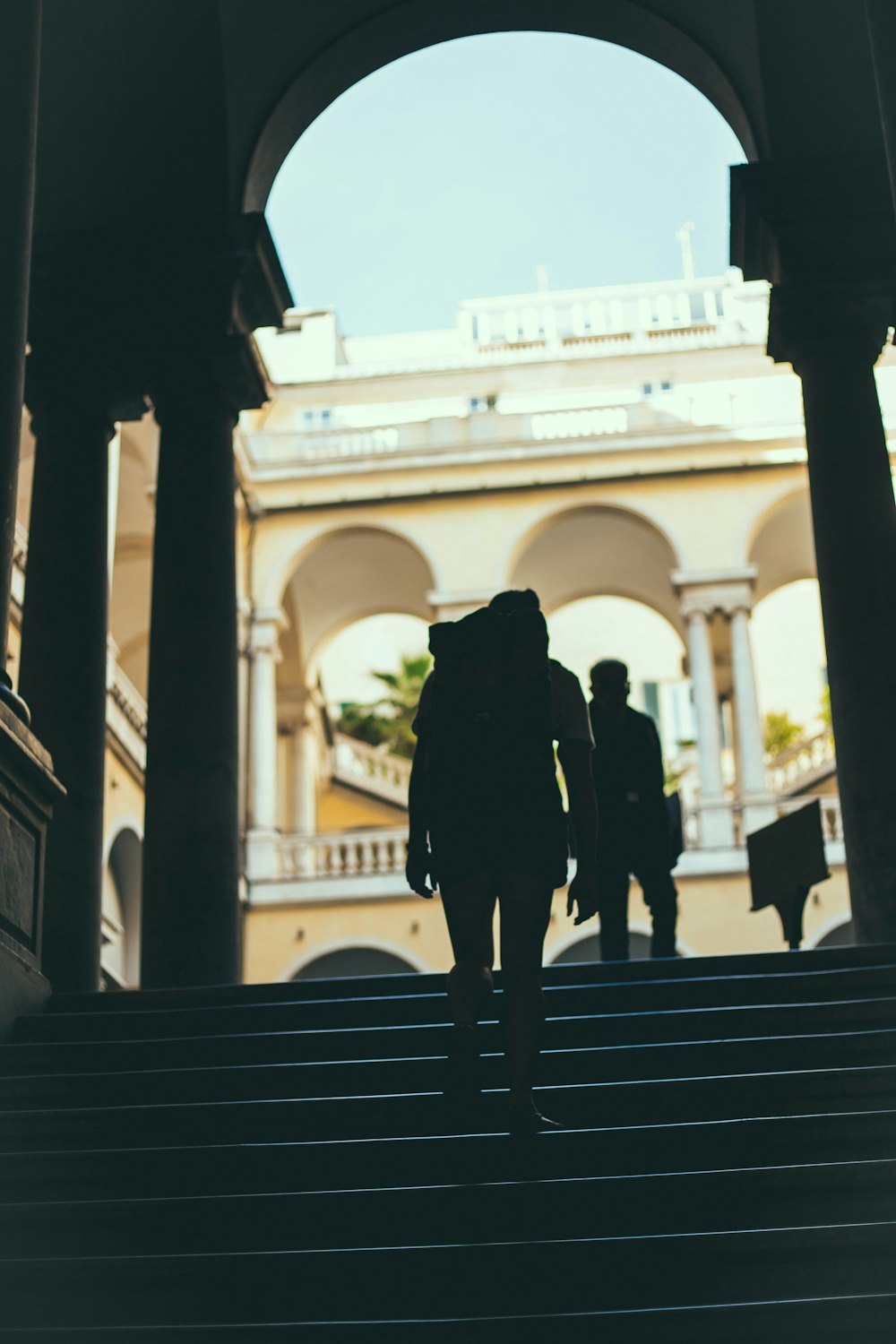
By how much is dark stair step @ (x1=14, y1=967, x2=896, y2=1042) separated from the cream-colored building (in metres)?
13.9

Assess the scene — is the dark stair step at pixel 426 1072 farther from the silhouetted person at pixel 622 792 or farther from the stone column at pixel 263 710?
the stone column at pixel 263 710

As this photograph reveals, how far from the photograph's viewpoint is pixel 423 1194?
4.22 meters

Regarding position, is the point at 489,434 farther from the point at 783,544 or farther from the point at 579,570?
the point at 783,544

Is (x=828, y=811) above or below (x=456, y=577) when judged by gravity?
below

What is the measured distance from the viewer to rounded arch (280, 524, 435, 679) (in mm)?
26156

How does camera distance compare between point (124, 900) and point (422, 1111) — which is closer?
point (422, 1111)

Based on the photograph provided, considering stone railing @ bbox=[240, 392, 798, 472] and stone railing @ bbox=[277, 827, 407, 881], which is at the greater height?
stone railing @ bbox=[240, 392, 798, 472]

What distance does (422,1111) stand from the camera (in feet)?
16.0

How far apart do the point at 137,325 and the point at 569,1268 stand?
6866mm

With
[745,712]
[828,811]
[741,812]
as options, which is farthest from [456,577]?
[828,811]

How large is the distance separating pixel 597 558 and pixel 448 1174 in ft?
75.1

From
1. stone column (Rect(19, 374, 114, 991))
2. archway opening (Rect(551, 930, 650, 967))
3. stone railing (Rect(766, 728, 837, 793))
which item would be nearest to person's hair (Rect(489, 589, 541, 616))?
stone column (Rect(19, 374, 114, 991))

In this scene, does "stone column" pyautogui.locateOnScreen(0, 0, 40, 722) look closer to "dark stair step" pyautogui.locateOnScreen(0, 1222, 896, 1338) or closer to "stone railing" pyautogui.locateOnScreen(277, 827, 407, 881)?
"dark stair step" pyautogui.locateOnScreen(0, 1222, 896, 1338)

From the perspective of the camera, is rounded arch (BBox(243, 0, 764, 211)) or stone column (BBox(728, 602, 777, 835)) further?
stone column (BBox(728, 602, 777, 835))
